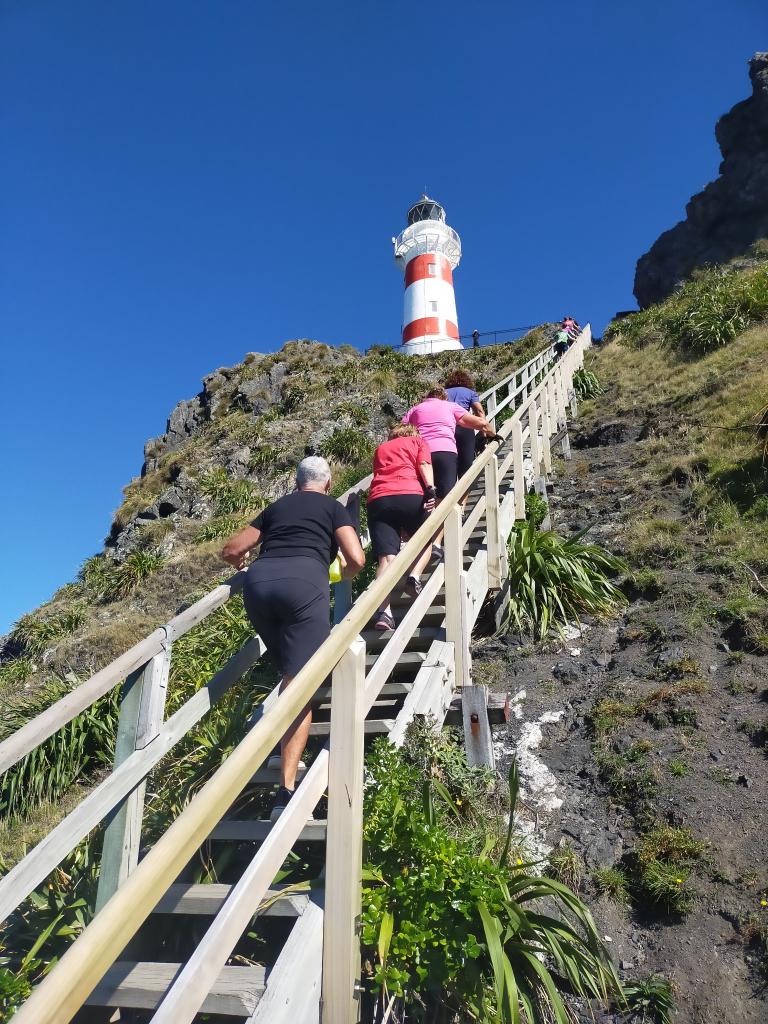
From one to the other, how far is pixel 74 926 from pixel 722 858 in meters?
3.35

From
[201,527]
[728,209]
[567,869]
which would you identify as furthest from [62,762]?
[728,209]

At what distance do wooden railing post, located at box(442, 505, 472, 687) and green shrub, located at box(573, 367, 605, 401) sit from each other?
11.6m

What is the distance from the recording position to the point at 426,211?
136ft

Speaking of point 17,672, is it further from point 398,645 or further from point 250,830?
point 398,645

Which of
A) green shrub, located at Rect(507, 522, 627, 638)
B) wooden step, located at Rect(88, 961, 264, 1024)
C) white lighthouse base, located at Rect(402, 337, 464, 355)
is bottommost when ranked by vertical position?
wooden step, located at Rect(88, 961, 264, 1024)

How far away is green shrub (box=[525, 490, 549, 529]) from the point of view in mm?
8086

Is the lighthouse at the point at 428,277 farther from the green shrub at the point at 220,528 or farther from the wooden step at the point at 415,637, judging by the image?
the wooden step at the point at 415,637

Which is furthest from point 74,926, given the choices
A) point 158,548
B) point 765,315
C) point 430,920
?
point 765,315

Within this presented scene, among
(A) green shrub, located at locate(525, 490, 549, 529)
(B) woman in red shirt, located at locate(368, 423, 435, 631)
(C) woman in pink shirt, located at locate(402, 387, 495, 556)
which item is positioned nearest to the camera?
(B) woman in red shirt, located at locate(368, 423, 435, 631)

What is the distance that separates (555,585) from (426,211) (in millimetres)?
39469

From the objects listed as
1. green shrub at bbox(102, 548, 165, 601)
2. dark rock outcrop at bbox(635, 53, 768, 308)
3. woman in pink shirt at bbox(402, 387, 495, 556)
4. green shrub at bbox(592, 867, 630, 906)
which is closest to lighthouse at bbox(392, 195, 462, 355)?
dark rock outcrop at bbox(635, 53, 768, 308)

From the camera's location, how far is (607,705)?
16.1 ft

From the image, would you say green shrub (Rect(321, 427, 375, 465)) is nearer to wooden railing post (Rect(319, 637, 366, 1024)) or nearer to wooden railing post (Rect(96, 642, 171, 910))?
wooden railing post (Rect(96, 642, 171, 910))

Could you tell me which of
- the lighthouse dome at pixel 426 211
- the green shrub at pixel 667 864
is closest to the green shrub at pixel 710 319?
the green shrub at pixel 667 864
